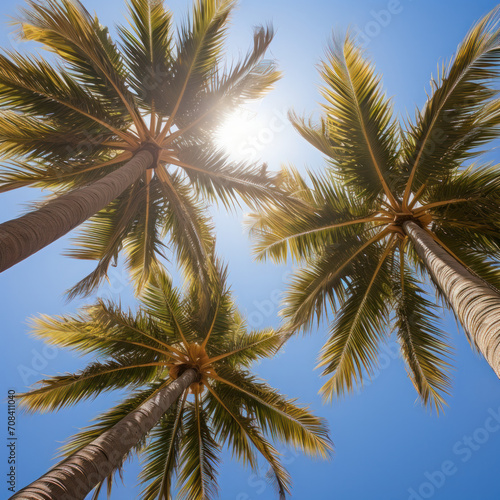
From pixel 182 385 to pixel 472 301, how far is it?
5.58 meters

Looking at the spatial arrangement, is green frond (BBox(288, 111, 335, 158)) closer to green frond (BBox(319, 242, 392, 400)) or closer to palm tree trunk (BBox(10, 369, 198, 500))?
green frond (BBox(319, 242, 392, 400))

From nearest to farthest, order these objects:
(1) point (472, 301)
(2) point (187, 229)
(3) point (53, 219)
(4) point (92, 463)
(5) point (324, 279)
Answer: (1) point (472, 301), (4) point (92, 463), (3) point (53, 219), (5) point (324, 279), (2) point (187, 229)

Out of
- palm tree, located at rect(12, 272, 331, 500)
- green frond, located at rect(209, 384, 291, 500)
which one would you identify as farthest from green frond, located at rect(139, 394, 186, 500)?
green frond, located at rect(209, 384, 291, 500)

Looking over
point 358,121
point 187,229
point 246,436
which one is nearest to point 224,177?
point 187,229

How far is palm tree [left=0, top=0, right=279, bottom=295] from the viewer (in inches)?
270

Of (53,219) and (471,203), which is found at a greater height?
(53,219)

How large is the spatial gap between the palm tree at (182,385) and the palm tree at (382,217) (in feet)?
5.03

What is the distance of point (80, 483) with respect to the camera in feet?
14.2

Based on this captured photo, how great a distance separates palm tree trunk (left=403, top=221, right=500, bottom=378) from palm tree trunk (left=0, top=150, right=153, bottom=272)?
5096 millimetres

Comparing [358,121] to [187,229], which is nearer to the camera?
[358,121]

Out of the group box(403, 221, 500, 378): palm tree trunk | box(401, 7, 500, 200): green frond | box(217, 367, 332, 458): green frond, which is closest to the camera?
box(403, 221, 500, 378): palm tree trunk

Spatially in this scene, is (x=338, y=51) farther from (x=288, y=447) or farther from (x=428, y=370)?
(x=288, y=447)

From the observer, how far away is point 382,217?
25.7ft

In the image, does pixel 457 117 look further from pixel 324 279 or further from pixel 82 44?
pixel 82 44
